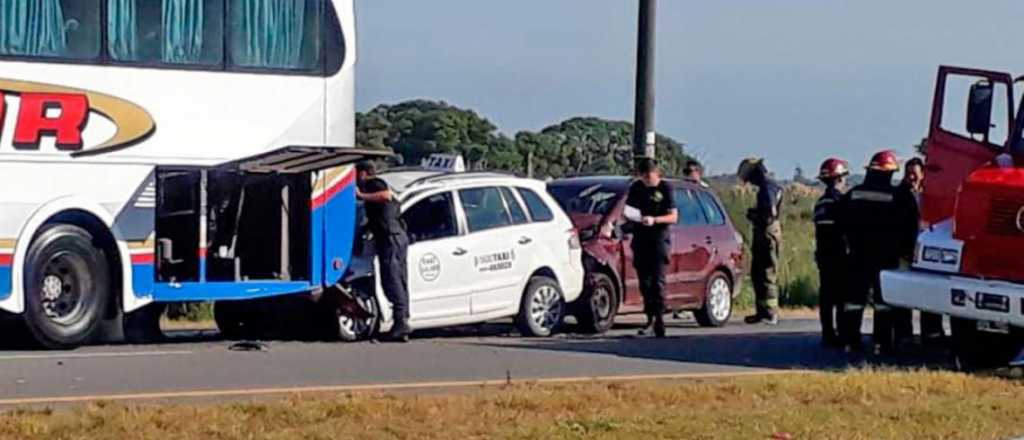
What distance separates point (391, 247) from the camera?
1811 cm

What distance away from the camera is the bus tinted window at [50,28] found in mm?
16844

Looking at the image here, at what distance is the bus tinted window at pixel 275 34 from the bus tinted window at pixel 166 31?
0.18 meters

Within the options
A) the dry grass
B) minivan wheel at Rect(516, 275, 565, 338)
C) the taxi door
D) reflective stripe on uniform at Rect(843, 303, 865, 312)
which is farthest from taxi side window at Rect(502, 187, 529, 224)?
the dry grass

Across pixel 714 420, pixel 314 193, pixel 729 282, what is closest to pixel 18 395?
pixel 714 420

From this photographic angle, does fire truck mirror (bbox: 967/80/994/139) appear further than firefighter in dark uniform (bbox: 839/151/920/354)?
No

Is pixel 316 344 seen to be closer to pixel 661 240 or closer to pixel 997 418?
pixel 661 240

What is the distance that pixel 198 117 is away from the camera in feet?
59.2

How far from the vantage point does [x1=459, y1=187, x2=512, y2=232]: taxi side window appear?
63.2ft

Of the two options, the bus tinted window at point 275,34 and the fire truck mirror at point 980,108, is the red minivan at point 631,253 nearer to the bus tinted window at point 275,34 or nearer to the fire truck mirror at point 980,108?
the bus tinted window at point 275,34

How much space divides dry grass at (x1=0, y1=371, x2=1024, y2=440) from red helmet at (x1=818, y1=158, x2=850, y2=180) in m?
4.15

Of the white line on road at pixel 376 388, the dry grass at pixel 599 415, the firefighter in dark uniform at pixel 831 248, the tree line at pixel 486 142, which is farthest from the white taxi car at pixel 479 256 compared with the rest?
the tree line at pixel 486 142

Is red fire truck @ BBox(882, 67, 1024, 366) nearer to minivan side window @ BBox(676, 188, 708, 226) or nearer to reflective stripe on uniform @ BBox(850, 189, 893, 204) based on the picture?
reflective stripe on uniform @ BBox(850, 189, 893, 204)

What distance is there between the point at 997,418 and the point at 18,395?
6.01 meters

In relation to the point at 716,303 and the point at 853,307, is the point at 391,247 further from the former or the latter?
the point at 716,303
